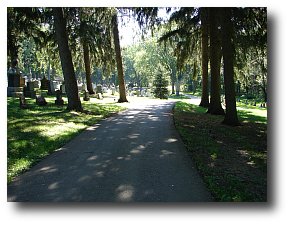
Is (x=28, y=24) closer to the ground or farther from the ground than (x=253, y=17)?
farther from the ground

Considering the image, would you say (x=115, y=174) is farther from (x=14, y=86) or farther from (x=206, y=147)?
(x=14, y=86)

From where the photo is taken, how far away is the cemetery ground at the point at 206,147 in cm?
640

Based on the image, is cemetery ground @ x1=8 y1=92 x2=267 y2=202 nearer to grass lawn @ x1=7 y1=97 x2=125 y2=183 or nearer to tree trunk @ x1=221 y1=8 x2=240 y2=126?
grass lawn @ x1=7 y1=97 x2=125 y2=183

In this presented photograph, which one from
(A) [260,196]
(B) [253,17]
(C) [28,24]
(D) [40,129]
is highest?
(C) [28,24]

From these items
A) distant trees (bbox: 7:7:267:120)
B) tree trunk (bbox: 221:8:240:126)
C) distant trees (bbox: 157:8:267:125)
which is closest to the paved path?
tree trunk (bbox: 221:8:240:126)

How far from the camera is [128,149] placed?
9.37 m

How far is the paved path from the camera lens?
581 cm

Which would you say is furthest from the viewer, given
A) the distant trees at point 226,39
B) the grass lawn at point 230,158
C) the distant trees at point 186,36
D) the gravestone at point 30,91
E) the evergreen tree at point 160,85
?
the evergreen tree at point 160,85

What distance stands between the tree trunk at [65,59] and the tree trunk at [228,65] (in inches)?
315

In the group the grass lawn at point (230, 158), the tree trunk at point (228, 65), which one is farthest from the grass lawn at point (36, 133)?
the tree trunk at point (228, 65)

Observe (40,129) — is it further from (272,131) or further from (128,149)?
(272,131)

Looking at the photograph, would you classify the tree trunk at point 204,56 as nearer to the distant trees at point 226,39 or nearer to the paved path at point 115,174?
the distant trees at point 226,39
